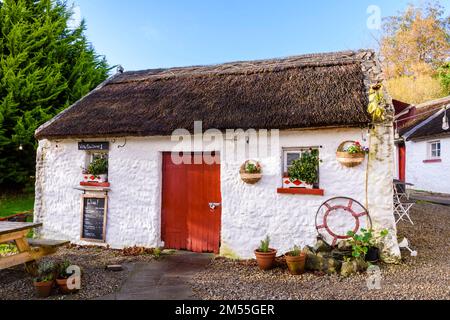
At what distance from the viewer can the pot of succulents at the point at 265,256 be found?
5086mm

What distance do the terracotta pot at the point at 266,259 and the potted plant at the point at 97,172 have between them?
11.8ft

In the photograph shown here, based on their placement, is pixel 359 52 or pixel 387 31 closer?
pixel 359 52

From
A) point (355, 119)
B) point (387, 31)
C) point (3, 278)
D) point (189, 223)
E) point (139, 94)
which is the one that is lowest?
point (3, 278)

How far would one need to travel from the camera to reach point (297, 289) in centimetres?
430

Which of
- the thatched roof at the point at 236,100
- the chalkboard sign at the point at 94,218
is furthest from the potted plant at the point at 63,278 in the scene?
the thatched roof at the point at 236,100

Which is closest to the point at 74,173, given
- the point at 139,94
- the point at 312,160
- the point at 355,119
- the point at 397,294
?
the point at 139,94

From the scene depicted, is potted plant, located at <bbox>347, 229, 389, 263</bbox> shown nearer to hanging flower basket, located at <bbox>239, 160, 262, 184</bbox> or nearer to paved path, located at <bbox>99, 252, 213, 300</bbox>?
hanging flower basket, located at <bbox>239, 160, 262, 184</bbox>

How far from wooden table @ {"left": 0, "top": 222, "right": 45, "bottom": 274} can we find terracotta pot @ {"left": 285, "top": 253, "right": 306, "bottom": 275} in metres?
→ 3.77

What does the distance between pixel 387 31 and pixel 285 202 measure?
22.2 m

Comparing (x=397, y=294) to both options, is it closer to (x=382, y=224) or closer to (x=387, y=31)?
(x=382, y=224)

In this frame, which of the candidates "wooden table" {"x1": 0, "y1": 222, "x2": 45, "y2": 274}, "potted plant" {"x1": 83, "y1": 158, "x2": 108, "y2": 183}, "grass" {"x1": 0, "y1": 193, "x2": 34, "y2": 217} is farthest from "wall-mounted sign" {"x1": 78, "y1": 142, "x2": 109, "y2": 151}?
"grass" {"x1": 0, "y1": 193, "x2": 34, "y2": 217}

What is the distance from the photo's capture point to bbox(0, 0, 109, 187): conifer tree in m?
9.88

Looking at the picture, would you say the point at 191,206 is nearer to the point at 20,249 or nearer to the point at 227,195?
the point at 227,195

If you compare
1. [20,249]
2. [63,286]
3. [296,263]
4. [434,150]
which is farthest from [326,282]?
[434,150]
